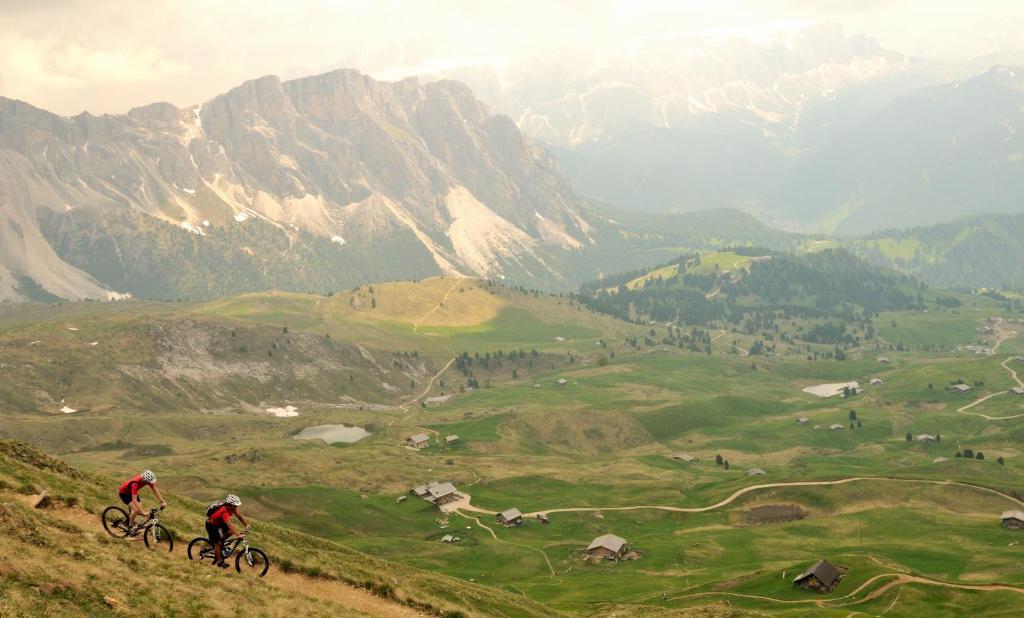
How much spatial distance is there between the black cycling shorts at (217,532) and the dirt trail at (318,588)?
387cm

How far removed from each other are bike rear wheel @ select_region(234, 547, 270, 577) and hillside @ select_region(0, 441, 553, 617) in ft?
2.77

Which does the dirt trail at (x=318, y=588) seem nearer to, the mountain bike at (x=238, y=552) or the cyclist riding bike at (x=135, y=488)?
the mountain bike at (x=238, y=552)

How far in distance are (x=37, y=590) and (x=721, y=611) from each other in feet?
228

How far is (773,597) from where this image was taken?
112312 millimetres

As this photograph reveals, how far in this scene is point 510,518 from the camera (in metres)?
170

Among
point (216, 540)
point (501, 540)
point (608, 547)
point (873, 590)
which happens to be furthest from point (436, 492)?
point (216, 540)

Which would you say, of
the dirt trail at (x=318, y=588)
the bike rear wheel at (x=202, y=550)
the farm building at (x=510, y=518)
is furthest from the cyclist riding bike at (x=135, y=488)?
the farm building at (x=510, y=518)

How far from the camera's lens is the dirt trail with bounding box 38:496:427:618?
2154 inches

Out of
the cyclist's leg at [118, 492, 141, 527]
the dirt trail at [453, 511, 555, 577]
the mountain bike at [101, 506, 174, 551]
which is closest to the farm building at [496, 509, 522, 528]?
the dirt trail at [453, 511, 555, 577]

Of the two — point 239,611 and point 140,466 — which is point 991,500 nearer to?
point 239,611

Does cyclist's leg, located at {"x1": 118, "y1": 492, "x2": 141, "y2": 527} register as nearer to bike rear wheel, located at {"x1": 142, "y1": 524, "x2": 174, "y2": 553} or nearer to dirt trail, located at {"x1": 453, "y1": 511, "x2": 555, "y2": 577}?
bike rear wheel, located at {"x1": 142, "y1": 524, "x2": 174, "y2": 553}

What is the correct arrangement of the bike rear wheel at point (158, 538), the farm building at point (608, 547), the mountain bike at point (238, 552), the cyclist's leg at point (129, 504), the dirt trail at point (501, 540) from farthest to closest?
the farm building at point (608, 547) < the dirt trail at point (501, 540) < the bike rear wheel at point (158, 538) < the mountain bike at point (238, 552) < the cyclist's leg at point (129, 504)

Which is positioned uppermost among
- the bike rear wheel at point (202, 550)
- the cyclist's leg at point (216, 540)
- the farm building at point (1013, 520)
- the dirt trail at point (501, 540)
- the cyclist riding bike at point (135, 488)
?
the cyclist riding bike at point (135, 488)

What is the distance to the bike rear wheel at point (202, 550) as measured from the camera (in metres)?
50.2
